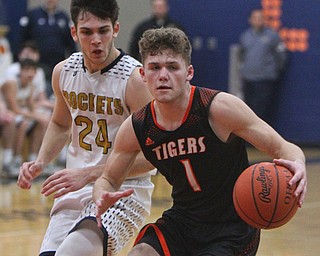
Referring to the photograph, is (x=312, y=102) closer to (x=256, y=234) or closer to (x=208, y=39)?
(x=208, y=39)

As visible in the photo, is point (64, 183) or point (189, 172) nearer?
point (189, 172)

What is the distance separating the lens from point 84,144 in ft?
17.0

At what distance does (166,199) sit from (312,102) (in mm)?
5629

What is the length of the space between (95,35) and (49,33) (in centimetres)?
916

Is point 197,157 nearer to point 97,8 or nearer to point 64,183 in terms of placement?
point 64,183

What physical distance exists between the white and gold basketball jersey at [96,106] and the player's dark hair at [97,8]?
1.05 feet

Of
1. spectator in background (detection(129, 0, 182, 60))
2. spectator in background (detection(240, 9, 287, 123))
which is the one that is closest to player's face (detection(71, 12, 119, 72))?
spectator in background (detection(129, 0, 182, 60))

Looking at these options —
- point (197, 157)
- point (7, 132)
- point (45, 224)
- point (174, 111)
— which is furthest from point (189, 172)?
point (7, 132)

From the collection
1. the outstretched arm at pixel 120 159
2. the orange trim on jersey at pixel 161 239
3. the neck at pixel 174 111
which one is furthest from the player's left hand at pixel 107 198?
the neck at pixel 174 111

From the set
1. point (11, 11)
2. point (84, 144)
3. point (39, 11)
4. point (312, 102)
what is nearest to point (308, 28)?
point (312, 102)

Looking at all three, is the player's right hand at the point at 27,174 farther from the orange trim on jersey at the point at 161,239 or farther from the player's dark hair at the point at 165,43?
the player's dark hair at the point at 165,43

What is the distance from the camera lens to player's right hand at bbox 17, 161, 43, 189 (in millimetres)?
4980

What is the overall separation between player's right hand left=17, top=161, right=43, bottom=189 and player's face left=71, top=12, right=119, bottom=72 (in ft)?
2.33

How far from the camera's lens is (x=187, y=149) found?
14.9ft
